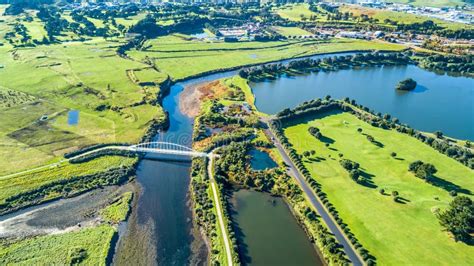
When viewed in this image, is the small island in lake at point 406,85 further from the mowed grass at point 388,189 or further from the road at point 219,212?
the road at point 219,212

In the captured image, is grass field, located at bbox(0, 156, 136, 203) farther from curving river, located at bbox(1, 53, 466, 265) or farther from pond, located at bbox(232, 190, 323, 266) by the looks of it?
pond, located at bbox(232, 190, 323, 266)

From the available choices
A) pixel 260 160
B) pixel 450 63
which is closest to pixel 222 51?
pixel 260 160

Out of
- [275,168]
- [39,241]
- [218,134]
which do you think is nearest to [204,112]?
[218,134]

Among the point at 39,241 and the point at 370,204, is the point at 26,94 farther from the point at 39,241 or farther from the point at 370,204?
the point at 370,204

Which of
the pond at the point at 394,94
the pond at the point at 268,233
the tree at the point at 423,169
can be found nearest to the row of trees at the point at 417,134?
the pond at the point at 394,94

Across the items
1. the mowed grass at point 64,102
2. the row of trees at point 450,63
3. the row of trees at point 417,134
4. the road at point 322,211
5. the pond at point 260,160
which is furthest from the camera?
the row of trees at point 450,63

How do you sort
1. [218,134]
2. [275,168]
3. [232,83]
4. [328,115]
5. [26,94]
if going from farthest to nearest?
[232,83], [26,94], [328,115], [218,134], [275,168]
